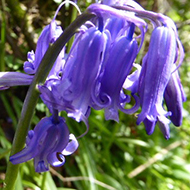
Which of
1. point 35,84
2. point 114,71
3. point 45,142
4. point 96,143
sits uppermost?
point 114,71

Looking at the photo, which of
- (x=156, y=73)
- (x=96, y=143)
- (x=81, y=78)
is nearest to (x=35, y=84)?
(x=81, y=78)

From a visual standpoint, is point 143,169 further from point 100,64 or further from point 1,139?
point 100,64

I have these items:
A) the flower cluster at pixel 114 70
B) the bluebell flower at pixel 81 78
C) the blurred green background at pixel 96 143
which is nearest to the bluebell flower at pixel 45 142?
the flower cluster at pixel 114 70

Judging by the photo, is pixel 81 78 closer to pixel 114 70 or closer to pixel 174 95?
pixel 114 70

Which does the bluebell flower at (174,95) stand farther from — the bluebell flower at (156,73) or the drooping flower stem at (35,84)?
→ the drooping flower stem at (35,84)

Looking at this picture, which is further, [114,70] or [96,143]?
[96,143]

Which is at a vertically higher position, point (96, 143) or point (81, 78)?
point (81, 78)

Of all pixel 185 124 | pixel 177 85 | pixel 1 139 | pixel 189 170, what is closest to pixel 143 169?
pixel 189 170
